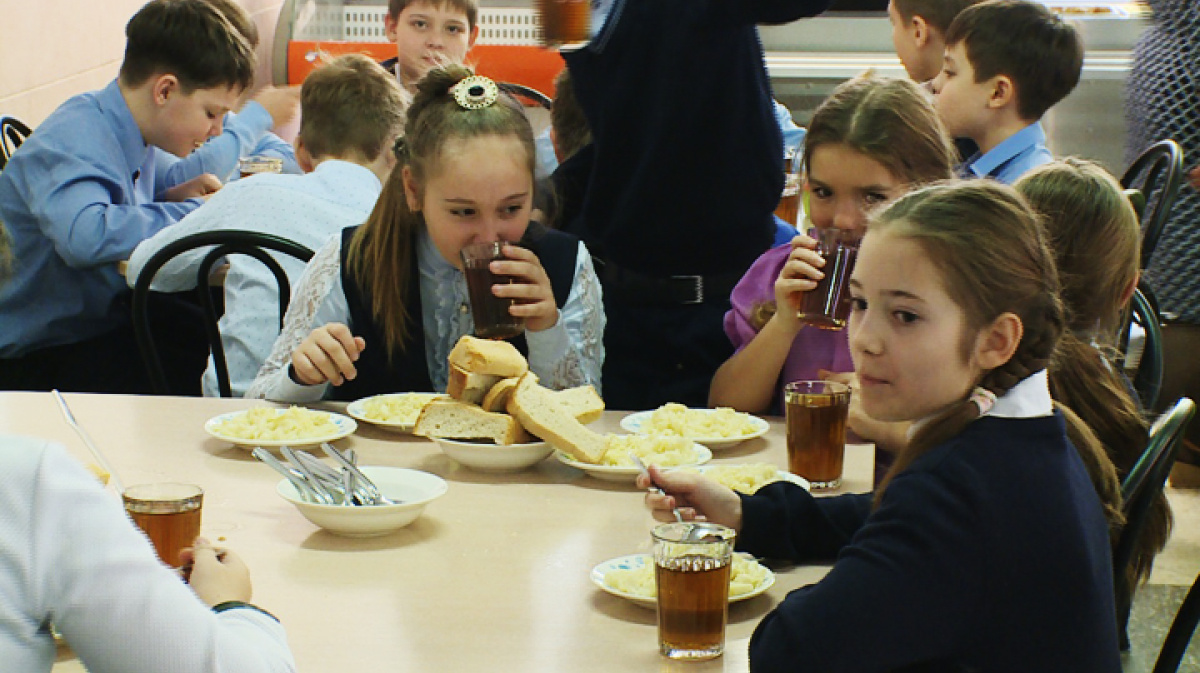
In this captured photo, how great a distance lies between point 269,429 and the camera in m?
1.96

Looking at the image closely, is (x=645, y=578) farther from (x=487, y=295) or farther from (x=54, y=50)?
(x=54, y=50)

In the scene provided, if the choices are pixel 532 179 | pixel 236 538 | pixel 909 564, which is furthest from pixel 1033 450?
pixel 532 179

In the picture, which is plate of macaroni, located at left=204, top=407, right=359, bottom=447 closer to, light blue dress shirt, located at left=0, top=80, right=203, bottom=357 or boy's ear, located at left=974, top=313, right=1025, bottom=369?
boy's ear, located at left=974, top=313, right=1025, bottom=369

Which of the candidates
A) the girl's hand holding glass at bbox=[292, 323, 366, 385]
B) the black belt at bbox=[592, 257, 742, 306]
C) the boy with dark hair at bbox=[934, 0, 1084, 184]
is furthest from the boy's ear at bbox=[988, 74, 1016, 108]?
the girl's hand holding glass at bbox=[292, 323, 366, 385]

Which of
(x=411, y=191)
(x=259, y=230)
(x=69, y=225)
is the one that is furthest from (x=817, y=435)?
(x=69, y=225)

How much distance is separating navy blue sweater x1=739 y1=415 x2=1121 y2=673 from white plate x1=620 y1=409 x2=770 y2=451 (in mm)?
706

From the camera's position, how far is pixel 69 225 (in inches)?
127

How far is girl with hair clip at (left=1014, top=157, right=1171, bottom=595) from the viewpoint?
6.21ft

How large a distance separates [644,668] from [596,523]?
412 mm

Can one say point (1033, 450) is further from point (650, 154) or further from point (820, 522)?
point (650, 154)

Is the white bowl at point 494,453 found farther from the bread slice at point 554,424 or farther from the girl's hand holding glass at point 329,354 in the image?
the girl's hand holding glass at point 329,354

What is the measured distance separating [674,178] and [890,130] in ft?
1.55

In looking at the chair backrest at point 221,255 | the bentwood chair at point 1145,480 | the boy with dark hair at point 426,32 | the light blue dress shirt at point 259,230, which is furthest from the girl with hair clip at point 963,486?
the boy with dark hair at point 426,32

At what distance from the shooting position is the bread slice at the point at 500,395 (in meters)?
1.88
